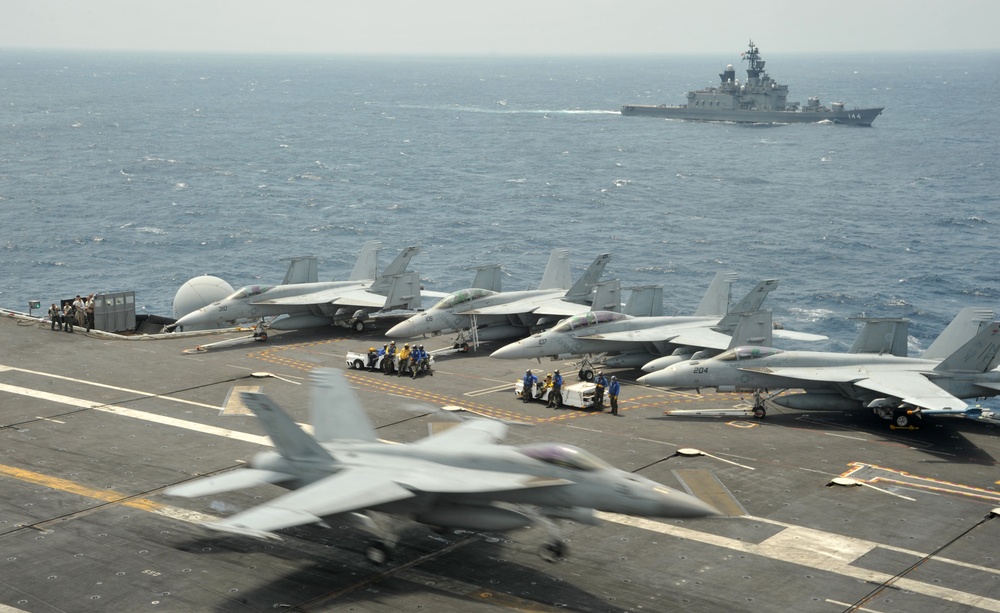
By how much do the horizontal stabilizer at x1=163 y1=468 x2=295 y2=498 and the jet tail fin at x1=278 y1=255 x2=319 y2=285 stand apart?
33490mm

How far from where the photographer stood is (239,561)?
86.2ft

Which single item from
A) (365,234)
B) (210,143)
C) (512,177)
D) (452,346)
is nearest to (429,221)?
(365,234)

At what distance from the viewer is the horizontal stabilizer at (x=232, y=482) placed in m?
25.2

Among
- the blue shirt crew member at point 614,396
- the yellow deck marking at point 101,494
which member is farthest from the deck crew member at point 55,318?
the blue shirt crew member at point 614,396

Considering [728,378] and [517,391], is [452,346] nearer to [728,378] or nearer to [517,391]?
[517,391]

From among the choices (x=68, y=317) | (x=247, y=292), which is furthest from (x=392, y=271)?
(x=68, y=317)

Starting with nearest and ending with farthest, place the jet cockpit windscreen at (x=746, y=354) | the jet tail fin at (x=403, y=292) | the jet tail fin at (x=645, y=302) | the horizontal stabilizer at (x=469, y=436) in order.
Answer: the horizontal stabilizer at (x=469, y=436) → the jet cockpit windscreen at (x=746, y=354) → the jet tail fin at (x=645, y=302) → the jet tail fin at (x=403, y=292)

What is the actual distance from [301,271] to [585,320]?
19474 millimetres

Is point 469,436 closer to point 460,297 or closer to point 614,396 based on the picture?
point 614,396

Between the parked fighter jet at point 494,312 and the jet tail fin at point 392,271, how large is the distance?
432 centimetres

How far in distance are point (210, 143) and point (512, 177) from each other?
2757 inches

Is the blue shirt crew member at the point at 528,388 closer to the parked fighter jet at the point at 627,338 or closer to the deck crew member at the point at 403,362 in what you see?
the parked fighter jet at the point at 627,338

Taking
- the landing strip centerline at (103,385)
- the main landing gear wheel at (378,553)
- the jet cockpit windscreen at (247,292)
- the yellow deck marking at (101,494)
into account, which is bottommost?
the landing strip centerline at (103,385)

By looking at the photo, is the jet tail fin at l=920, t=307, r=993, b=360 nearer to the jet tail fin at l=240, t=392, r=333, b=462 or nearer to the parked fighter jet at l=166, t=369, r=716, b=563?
the parked fighter jet at l=166, t=369, r=716, b=563
